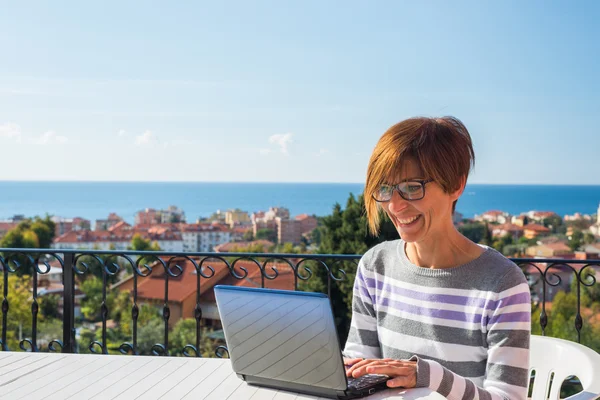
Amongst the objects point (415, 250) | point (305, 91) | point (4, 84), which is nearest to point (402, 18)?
point (305, 91)

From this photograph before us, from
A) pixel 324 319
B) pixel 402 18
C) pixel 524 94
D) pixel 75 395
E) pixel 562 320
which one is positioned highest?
pixel 402 18

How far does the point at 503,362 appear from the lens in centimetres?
130

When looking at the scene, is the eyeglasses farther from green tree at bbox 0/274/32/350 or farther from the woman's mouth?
green tree at bbox 0/274/32/350

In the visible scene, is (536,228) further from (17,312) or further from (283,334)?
(283,334)

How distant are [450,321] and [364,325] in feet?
0.82

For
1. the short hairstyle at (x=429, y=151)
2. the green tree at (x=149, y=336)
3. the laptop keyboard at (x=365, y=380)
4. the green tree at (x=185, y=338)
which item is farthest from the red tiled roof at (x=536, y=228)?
the laptop keyboard at (x=365, y=380)

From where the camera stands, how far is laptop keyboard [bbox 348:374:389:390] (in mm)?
1317

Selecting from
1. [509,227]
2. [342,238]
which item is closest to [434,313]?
[342,238]

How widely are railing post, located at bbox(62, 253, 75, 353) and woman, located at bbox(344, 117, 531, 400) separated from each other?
88.8 inches

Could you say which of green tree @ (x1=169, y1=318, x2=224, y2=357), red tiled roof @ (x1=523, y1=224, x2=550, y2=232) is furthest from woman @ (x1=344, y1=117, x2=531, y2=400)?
red tiled roof @ (x1=523, y1=224, x2=550, y2=232)

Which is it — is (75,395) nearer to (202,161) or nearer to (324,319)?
(324,319)

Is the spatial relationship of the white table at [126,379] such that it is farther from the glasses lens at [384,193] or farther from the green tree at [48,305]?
the green tree at [48,305]

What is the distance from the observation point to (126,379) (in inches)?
61.0

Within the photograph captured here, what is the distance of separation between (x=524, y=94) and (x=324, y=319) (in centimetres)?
7643
